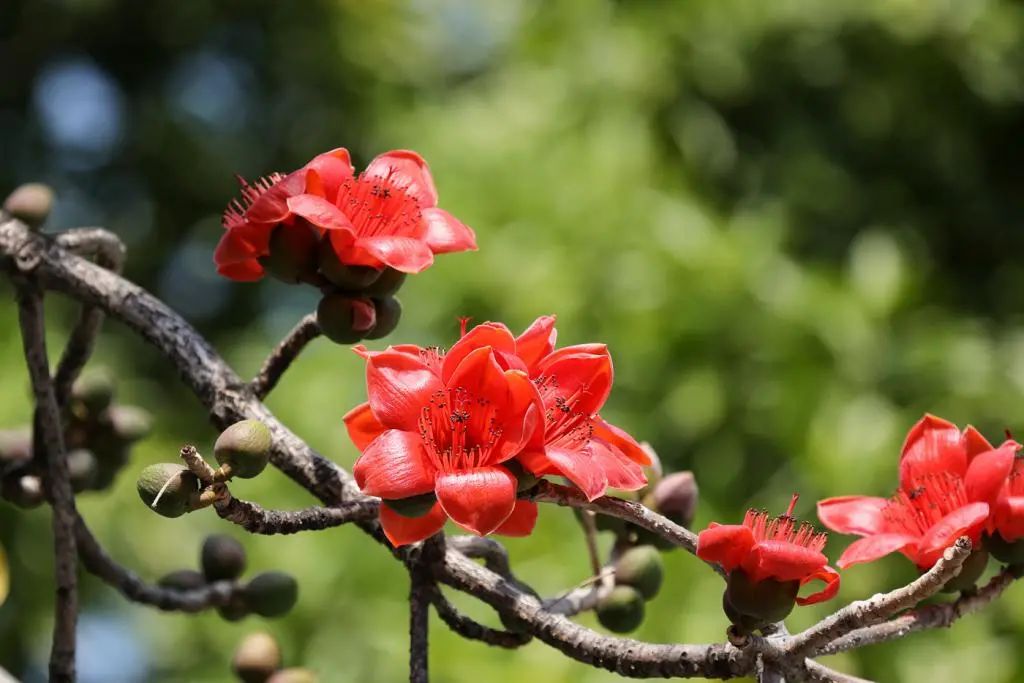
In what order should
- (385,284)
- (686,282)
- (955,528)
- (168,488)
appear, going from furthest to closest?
1. (686,282)
2. (385,284)
3. (955,528)
4. (168,488)

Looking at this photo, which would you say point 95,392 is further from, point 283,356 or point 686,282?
point 686,282

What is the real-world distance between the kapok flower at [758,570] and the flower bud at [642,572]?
0.69 feet

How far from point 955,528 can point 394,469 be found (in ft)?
0.92

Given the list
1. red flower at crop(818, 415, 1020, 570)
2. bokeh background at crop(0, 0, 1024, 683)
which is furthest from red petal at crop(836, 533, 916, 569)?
bokeh background at crop(0, 0, 1024, 683)

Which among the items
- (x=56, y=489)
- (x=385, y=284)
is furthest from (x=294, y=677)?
(x=385, y=284)

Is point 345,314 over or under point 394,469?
over

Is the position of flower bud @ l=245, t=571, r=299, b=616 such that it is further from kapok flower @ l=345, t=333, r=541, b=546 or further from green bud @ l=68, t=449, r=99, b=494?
kapok flower @ l=345, t=333, r=541, b=546

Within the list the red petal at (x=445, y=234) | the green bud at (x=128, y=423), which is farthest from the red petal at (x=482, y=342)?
the green bud at (x=128, y=423)

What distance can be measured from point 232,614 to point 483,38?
9.43 ft

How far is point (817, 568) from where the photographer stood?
22.0 inches

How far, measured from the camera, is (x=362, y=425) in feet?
2.03

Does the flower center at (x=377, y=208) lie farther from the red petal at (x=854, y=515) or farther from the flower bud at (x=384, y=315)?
the red petal at (x=854, y=515)

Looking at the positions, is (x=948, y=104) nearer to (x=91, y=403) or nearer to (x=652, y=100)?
(x=652, y=100)

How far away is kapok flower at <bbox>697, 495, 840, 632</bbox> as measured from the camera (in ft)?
1.81
